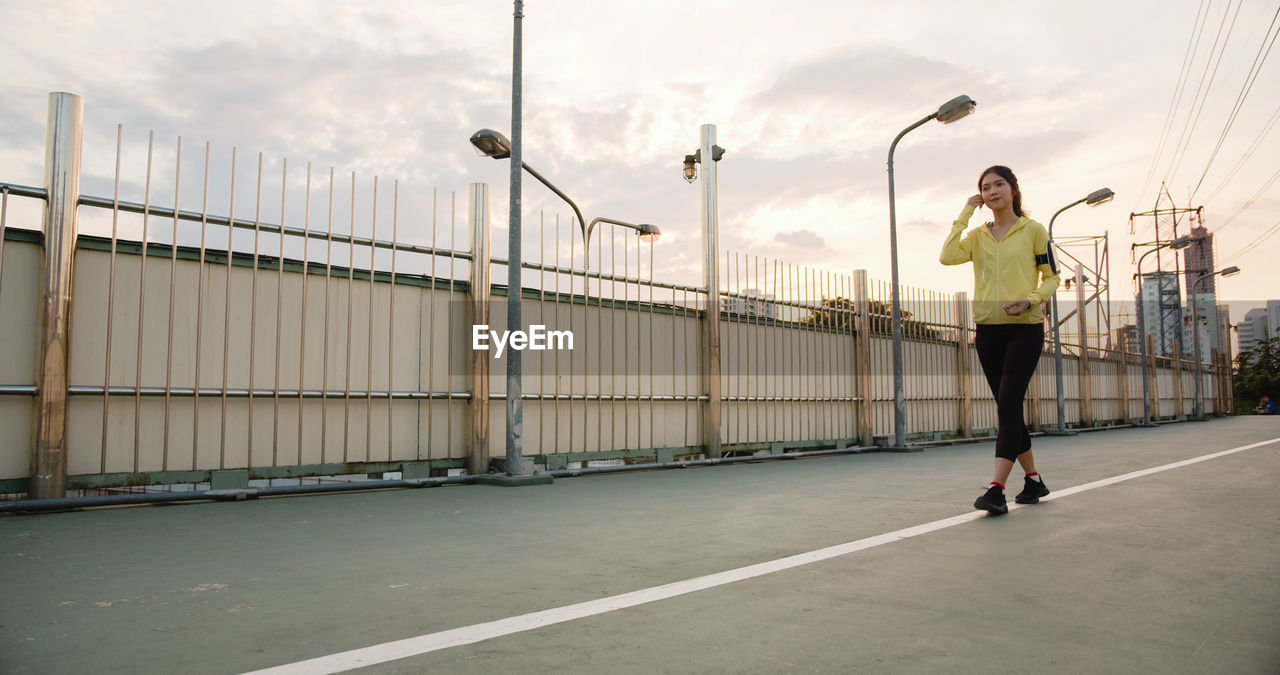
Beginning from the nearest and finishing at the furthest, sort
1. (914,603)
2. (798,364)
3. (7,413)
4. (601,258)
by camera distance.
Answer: (914,603) < (7,413) < (601,258) < (798,364)

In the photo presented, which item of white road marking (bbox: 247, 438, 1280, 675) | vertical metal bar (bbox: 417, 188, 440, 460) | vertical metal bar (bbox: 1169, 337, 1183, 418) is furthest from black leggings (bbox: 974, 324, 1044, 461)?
vertical metal bar (bbox: 1169, 337, 1183, 418)

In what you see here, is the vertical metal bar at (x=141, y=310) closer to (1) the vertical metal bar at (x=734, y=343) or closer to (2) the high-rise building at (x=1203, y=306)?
(1) the vertical metal bar at (x=734, y=343)

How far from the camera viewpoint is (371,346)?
24.5 feet

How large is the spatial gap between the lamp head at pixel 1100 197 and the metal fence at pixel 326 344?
1309cm

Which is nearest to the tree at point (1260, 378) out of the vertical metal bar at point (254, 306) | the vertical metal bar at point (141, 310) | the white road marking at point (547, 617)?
the white road marking at point (547, 617)

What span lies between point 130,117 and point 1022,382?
7009 mm

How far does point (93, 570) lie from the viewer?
3.34m

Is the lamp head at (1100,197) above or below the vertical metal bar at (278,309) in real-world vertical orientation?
above

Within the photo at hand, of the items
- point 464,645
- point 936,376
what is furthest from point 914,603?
point 936,376

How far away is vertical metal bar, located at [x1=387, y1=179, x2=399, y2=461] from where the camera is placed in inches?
295

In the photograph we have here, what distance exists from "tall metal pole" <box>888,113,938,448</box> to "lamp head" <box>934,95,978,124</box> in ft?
0.67

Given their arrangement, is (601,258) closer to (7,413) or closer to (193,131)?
(193,131)

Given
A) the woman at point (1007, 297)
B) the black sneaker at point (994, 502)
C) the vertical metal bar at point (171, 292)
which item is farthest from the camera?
the vertical metal bar at point (171, 292)

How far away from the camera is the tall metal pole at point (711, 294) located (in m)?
10.9
